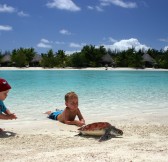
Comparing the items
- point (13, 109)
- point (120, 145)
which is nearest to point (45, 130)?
point (120, 145)

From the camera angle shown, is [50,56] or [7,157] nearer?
[7,157]

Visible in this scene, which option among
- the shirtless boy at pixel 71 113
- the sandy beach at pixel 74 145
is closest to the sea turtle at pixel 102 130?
the sandy beach at pixel 74 145

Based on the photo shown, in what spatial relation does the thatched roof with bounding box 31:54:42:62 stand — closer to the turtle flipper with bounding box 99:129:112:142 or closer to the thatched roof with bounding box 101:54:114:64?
the thatched roof with bounding box 101:54:114:64

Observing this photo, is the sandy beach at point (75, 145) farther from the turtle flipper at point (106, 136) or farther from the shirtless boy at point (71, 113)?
the shirtless boy at point (71, 113)

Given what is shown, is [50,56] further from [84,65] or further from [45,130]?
[45,130]

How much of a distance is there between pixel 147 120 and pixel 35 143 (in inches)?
130

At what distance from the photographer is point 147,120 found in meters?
7.11

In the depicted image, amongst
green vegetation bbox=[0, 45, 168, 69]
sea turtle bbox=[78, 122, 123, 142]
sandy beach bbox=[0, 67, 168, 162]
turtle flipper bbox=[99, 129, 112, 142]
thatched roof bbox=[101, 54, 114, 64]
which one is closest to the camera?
sandy beach bbox=[0, 67, 168, 162]

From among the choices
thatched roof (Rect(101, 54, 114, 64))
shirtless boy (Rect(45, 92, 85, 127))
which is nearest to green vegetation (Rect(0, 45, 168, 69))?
thatched roof (Rect(101, 54, 114, 64))

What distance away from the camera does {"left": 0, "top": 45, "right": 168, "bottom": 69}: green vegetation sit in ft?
239

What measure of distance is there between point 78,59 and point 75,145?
225 ft

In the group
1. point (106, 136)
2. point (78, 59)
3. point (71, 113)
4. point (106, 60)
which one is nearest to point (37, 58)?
point (78, 59)

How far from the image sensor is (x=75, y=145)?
448 centimetres

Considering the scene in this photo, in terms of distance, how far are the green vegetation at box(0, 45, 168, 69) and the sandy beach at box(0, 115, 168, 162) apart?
66.7 m
